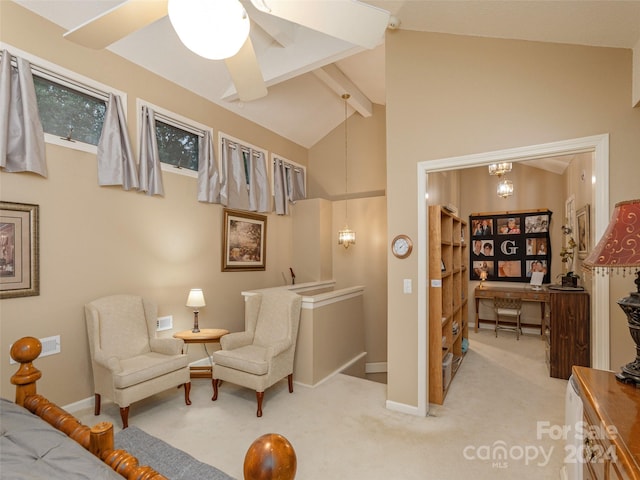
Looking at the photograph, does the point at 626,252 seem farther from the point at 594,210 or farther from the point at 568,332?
the point at 568,332

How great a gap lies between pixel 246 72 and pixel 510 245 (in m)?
5.92

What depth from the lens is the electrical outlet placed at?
364 cm

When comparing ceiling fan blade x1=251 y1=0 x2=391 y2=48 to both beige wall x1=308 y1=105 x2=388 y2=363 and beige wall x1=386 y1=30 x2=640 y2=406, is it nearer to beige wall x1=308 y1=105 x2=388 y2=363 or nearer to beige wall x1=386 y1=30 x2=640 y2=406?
beige wall x1=386 y1=30 x2=640 y2=406

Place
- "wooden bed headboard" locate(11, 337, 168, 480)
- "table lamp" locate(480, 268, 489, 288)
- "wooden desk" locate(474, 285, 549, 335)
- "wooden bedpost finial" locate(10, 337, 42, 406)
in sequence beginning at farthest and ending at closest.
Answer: "table lamp" locate(480, 268, 489, 288)
"wooden desk" locate(474, 285, 549, 335)
"wooden bedpost finial" locate(10, 337, 42, 406)
"wooden bed headboard" locate(11, 337, 168, 480)

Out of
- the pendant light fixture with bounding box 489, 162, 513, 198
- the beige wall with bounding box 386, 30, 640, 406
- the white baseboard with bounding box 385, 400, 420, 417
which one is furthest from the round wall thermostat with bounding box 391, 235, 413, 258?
the pendant light fixture with bounding box 489, 162, 513, 198

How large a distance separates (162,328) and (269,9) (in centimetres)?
335

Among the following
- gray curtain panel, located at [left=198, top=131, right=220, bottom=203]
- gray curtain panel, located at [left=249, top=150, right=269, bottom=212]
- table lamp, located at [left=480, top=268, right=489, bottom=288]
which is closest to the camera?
gray curtain panel, located at [left=198, top=131, right=220, bottom=203]

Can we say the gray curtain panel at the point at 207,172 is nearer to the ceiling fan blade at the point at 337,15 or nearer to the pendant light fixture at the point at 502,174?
the ceiling fan blade at the point at 337,15

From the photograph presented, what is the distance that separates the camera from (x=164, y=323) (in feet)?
12.1

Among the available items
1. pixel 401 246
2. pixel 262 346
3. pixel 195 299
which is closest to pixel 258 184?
pixel 195 299

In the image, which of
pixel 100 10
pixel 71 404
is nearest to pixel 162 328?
pixel 71 404

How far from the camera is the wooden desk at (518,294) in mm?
5430

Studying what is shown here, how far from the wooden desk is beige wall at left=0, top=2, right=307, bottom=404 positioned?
4406 millimetres

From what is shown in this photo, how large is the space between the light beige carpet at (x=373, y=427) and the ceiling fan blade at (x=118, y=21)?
268cm
